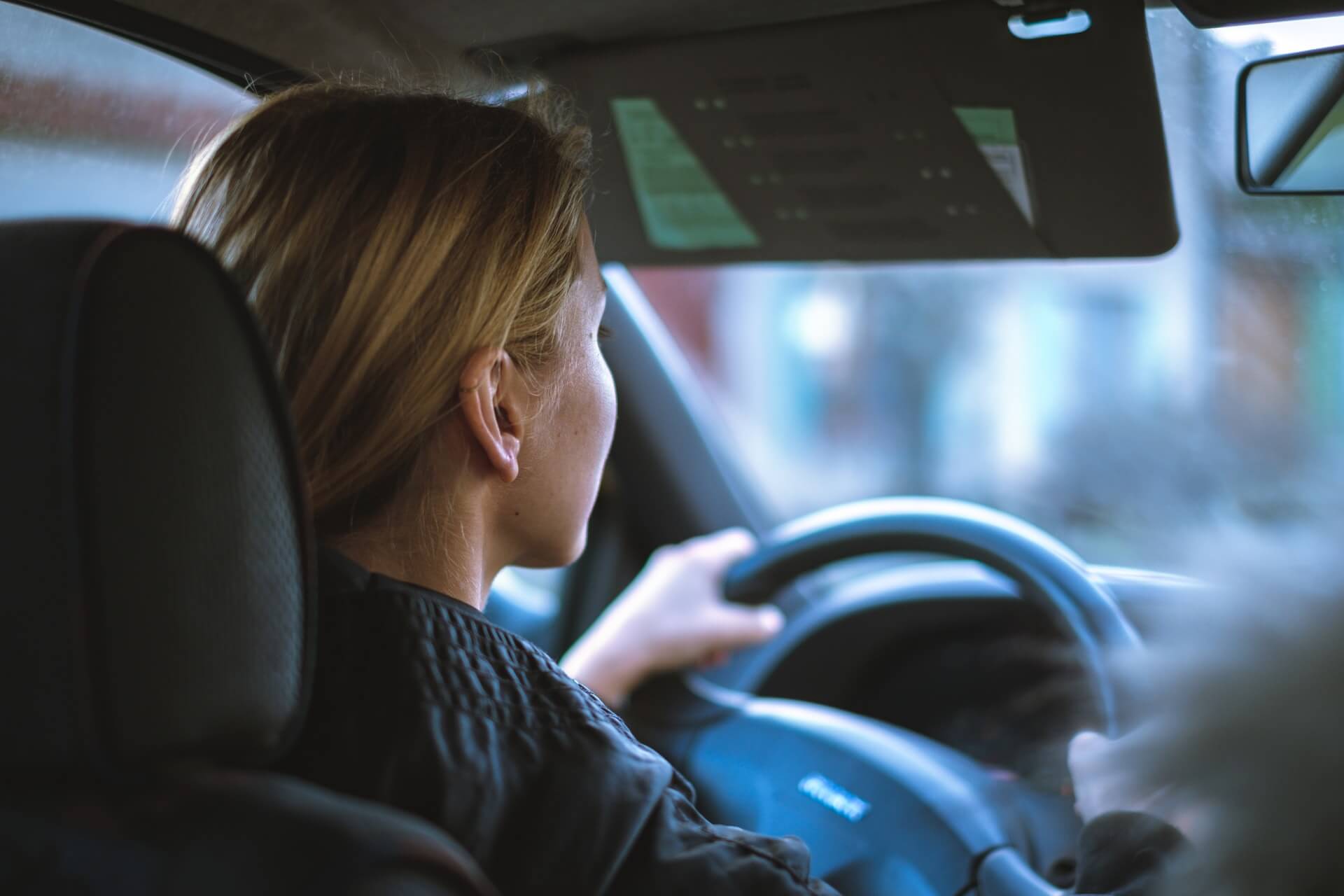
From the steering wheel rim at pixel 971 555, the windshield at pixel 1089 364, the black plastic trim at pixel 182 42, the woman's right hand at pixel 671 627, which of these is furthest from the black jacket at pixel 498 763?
the woman's right hand at pixel 671 627

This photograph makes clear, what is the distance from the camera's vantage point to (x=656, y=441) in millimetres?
2863

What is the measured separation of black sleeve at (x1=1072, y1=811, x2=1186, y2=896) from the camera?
131cm

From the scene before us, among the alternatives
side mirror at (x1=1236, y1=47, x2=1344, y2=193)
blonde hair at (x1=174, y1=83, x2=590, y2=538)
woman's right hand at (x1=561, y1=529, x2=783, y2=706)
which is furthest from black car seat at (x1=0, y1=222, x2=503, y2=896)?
woman's right hand at (x1=561, y1=529, x2=783, y2=706)

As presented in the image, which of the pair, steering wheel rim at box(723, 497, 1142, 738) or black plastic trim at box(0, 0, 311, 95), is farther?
steering wheel rim at box(723, 497, 1142, 738)

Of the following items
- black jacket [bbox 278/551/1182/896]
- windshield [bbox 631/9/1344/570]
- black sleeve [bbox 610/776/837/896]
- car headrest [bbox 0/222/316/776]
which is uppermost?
car headrest [bbox 0/222/316/776]

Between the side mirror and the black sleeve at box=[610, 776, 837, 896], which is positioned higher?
the side mirror

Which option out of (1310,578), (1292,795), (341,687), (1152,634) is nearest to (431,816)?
(341,687)

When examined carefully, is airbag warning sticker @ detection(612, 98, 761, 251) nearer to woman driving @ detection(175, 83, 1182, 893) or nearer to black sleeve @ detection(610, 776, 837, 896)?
woman driving @ detection(175, 83, 1182, 893)

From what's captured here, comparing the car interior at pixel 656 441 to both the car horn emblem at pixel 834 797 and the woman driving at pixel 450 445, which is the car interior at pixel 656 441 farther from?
the woman driving at pixel 450 445

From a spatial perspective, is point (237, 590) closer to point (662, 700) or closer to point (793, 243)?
point (793, 243)

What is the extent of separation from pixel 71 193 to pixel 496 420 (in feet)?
3.06

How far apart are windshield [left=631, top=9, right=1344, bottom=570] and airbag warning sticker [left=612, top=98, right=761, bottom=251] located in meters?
0.24

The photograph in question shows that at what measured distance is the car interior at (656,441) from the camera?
824 mm

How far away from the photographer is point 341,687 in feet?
3.42
